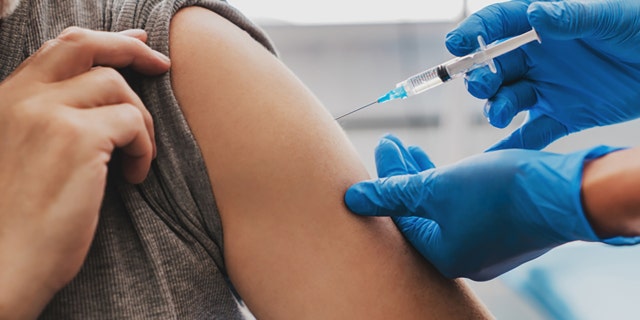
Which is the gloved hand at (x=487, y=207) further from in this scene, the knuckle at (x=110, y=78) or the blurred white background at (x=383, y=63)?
the blurred white background at (x=383, y=63)

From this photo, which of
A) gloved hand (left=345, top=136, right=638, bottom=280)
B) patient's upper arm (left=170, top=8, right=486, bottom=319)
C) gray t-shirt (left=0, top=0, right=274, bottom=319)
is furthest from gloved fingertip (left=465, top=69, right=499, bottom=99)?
gray t-shirt (left=0, top=0, right=274, bottom=319)

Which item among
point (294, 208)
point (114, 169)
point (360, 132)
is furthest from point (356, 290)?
point (360, 132)

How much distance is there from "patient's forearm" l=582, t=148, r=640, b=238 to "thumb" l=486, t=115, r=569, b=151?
1.41 ft

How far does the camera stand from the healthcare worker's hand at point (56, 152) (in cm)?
73

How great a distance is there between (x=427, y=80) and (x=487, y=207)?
31 cm

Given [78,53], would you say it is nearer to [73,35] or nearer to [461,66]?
[73,35]

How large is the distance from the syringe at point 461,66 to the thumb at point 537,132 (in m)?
0.17

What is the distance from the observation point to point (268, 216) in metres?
0.88

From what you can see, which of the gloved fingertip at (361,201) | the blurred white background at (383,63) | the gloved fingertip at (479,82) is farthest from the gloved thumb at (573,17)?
the blurred white background at (383,63)

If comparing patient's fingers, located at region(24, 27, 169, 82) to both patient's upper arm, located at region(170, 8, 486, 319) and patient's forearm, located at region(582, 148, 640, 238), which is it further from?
patient's forearm, located at region(582, 148, 640, 238)

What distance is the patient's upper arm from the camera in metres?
0.87

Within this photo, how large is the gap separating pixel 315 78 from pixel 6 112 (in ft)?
6.35

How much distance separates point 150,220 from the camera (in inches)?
33.5

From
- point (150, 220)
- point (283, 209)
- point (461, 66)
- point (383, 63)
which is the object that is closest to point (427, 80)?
point (461, 66)
